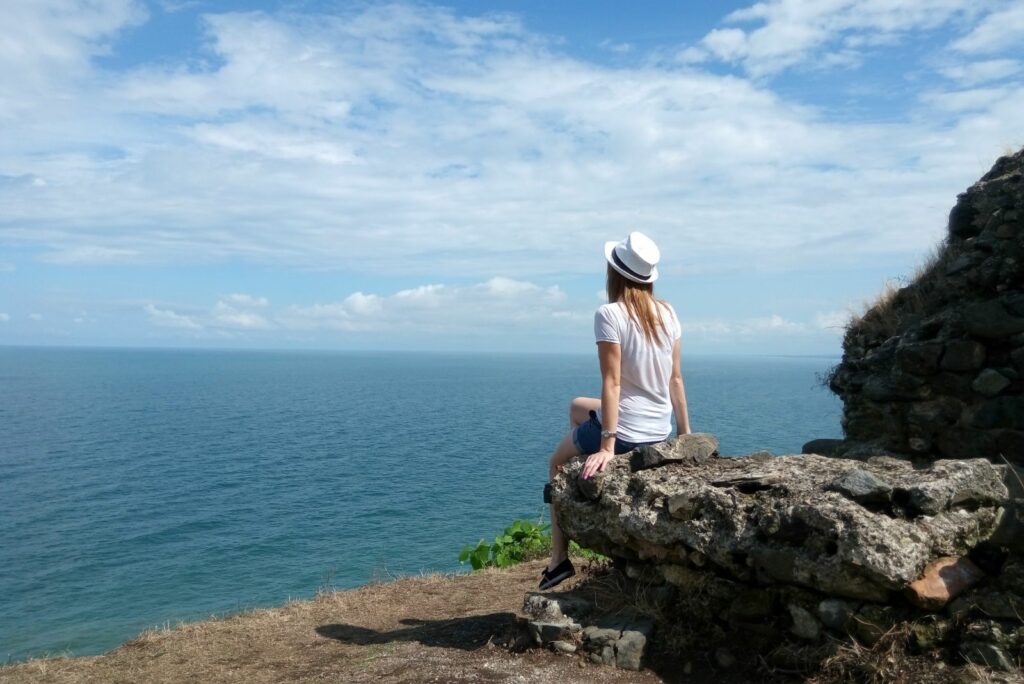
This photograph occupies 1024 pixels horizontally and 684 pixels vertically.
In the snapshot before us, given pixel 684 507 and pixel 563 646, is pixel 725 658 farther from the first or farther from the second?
pixel 563 646

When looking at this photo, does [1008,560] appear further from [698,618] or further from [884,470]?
[698,618]

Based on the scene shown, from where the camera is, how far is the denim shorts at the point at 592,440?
693cm

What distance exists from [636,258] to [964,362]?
5392mm

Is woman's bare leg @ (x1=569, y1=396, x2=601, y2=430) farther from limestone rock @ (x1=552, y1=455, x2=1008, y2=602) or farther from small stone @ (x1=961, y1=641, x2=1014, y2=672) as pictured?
small stone @ (x1=961, y1=641, x2=1014, y2=672)

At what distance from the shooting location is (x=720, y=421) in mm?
57500

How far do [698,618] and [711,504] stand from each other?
943 mm

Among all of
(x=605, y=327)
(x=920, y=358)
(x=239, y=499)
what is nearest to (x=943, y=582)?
(x=605, y=327)

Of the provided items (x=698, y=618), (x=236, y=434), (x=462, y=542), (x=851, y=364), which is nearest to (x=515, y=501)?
(x=462, y=542)

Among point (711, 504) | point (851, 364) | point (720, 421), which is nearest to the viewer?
point (711, 504)

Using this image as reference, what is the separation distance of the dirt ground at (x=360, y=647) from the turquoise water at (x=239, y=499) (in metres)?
7.97

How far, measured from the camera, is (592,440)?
695 centimetres

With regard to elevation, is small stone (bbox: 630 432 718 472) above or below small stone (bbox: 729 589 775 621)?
above

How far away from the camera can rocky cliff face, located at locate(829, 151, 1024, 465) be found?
372 inches

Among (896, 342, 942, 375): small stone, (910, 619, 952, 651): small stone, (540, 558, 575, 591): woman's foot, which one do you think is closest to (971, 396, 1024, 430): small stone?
(896, 342, 942, 375): small stone
